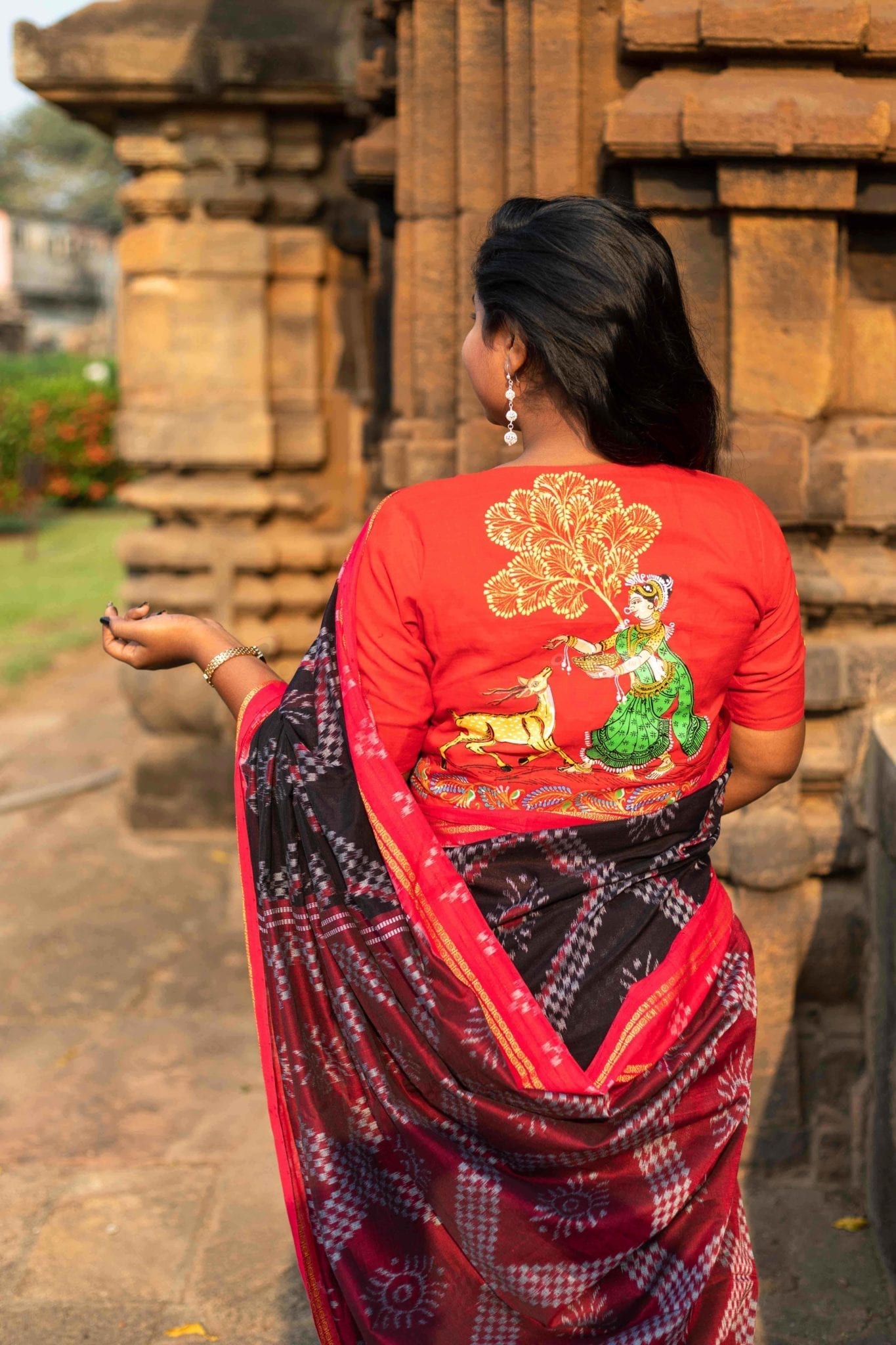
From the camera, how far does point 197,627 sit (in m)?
1.92

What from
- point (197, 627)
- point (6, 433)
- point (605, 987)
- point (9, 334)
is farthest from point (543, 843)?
point (9, 334)

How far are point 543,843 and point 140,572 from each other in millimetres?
3592

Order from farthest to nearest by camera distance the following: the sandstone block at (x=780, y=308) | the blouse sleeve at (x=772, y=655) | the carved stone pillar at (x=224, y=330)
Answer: the carved stone pillar at (x=224, y=330) → the sandstone block at (x=780, y=308) → the blouse sleeve at (x=772, y=655)

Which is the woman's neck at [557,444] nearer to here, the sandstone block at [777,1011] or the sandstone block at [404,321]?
the sandstone block at [777,1011]

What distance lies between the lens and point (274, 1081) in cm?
179

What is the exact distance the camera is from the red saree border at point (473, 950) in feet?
5.35

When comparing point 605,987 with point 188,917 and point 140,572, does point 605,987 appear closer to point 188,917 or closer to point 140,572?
point 188,917

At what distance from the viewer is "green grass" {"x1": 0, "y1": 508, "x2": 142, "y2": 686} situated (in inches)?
368

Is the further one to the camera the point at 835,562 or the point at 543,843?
the point at 835,562

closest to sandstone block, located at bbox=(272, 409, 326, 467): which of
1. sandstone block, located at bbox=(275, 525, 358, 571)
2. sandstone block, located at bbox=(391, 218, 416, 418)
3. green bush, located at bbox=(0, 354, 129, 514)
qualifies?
sandstone block, located at bbox=(275, 525, 358, 571)

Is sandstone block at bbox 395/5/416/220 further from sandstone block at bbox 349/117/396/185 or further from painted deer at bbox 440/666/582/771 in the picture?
painted deer at bbox 440/666/582/771

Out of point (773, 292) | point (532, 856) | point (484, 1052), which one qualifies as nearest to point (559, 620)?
point (532, 856)

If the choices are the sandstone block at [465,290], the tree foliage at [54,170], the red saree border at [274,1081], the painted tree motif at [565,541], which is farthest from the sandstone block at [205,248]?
the tree foliage at [54,170]

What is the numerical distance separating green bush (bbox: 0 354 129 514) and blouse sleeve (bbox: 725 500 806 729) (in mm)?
16495
